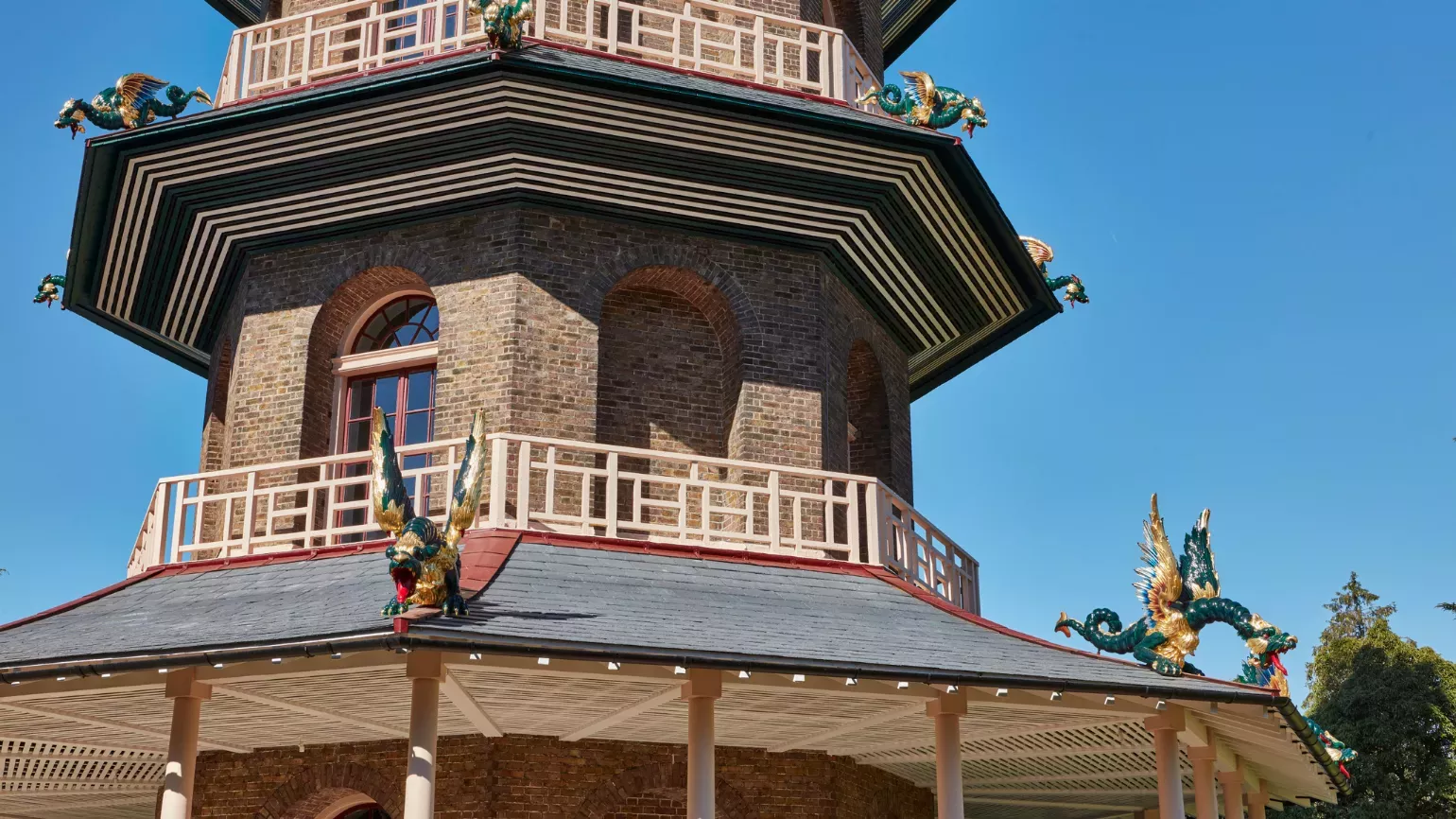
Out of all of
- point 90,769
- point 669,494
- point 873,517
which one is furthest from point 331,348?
point 873,517

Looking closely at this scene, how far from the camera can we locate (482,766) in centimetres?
1441

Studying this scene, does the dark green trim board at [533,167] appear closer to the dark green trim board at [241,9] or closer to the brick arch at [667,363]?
the brick arch at [667,363]

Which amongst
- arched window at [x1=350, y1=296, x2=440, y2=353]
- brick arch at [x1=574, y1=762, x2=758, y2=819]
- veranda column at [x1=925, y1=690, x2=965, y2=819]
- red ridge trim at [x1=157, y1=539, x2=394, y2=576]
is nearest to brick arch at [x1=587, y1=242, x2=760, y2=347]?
arched window at [x1=350, y1=296, x2=440, y2=353]

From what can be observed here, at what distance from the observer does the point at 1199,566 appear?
1358cm

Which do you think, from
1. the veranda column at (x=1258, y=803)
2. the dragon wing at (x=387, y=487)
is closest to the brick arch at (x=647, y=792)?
the dragon wing at (x=387, y=487)

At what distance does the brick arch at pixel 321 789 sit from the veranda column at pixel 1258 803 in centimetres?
938

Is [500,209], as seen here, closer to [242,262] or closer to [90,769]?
[242,262]

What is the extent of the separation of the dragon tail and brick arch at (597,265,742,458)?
15.8 feet

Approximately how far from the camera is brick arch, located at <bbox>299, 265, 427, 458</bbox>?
17.2 metres

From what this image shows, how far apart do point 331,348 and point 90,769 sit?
540cm

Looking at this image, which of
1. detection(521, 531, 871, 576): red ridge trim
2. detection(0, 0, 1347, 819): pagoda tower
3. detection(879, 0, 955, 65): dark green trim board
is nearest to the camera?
detection(0, 0, 1347, 819): pagoda tower

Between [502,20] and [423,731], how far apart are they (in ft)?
24.3

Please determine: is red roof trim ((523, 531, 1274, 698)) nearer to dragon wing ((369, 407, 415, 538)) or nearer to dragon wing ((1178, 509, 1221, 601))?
dragon wing ((1178, 509, 1221, 601))

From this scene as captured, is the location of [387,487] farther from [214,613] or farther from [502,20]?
[502,20]
